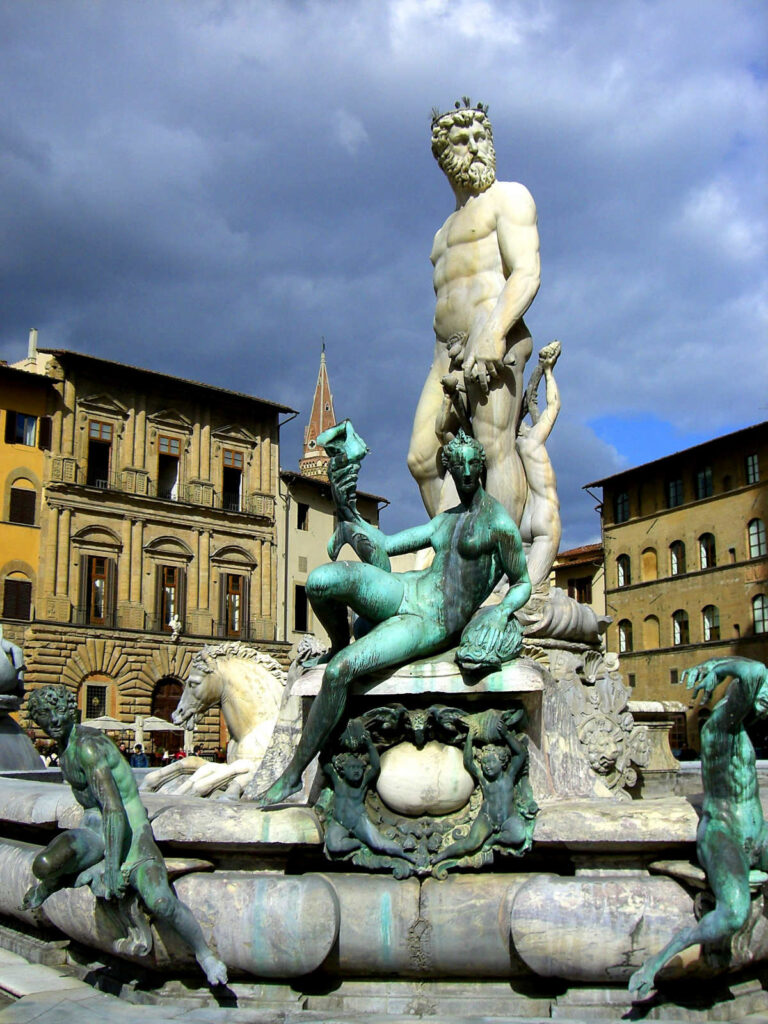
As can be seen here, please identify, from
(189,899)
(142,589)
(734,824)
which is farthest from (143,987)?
(142,589)

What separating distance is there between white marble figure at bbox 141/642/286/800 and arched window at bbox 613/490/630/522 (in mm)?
48214

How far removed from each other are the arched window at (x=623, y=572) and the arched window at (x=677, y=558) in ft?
9.47

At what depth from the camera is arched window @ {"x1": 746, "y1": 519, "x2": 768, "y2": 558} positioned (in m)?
45.8

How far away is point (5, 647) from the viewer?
867cm

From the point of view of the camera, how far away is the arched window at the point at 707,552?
48.4m

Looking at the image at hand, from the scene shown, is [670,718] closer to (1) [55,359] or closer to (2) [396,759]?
(2) [396,759]

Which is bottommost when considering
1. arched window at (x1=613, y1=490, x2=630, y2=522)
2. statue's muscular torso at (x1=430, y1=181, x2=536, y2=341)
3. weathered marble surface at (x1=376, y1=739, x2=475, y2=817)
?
weathered marble surface at (x1=376, y1=739, x2=475, y2=817)

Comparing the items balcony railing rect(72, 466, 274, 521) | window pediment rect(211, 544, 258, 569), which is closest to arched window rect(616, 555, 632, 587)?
balcony railing rect(72, 466, 274, 521)

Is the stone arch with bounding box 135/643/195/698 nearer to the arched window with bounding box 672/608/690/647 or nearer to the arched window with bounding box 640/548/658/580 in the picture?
the arched window with bounding box 672/608/690/647

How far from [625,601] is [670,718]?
149 ft

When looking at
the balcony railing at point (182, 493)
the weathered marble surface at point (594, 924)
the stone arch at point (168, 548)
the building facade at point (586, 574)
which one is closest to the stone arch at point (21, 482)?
the balcony railing at point (182, 493)

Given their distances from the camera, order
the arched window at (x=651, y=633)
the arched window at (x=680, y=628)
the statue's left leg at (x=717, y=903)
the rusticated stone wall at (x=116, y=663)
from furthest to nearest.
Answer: the arched window at (x=651, y=633), the arched window at (x=680, y=628), the rusticated stone wall at (x=116, y=663), the statue's left leg at (x=717, y=903)

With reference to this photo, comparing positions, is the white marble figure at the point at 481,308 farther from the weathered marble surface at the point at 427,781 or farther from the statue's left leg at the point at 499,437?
the weathered marble surface at the point at 427,781

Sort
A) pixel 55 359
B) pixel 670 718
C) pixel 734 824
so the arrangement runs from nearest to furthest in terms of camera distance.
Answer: pixel 734 824
pixel 670 718
pixel 55 359
